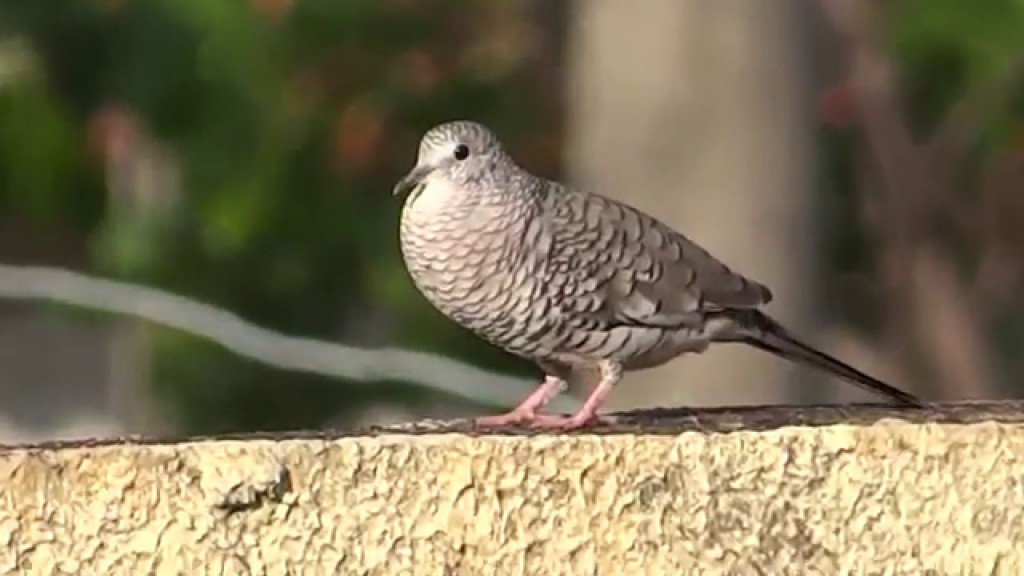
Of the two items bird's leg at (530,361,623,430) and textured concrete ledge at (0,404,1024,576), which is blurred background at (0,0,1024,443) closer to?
bird's leg at (530,361,623,430)

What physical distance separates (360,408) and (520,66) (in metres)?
Result: 0.90

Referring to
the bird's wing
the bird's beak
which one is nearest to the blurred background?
the bird's wing

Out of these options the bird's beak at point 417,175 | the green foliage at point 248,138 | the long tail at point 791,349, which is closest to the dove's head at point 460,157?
the bird's beak at point 417,175

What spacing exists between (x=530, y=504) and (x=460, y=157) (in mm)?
533

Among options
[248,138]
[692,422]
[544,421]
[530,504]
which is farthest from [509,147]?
[530,504]

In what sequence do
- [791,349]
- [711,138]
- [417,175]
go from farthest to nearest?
[711,138]
[791,349]
[417,175]

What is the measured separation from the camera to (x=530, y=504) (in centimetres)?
127

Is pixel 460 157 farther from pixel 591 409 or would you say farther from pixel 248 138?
pixel 248 138

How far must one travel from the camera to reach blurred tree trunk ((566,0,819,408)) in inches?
97.1

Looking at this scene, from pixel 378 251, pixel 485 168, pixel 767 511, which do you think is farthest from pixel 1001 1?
pixel 767 511

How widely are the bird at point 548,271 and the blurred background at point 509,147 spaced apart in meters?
0.69

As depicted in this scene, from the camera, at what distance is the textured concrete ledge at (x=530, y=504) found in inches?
48.9

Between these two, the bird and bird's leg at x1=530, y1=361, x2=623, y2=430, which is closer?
bird's leg at x1=530, y1=361, x2=623, y2=430

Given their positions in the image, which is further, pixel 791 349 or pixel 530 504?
pixel 791 349
